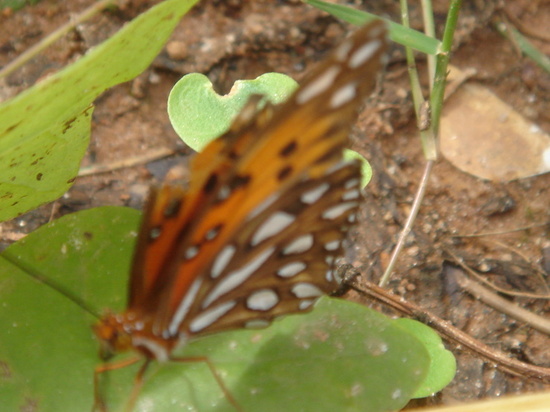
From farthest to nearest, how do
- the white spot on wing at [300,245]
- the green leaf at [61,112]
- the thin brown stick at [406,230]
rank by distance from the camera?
the thin brown stick at [406,230] → the white spot on wing at [300,245] → the green leaf at [61,112]

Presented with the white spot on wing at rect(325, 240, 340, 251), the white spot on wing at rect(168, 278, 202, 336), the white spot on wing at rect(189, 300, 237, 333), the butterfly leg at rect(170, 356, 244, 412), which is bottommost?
the butterfly leg at rect(170, 356, 244, 412)

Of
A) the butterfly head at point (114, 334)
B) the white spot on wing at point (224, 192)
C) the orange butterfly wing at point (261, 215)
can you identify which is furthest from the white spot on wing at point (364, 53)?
the butterfly head at point (114, 334)

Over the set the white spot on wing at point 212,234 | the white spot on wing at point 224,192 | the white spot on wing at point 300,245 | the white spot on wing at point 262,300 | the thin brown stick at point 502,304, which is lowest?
the thin brown stick at point 502,304

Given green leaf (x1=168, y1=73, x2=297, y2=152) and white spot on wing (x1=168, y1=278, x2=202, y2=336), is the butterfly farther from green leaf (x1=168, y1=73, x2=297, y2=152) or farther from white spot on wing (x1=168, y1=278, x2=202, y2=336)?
green leaf (x1=168, y1=73, x2=297, y2=152)

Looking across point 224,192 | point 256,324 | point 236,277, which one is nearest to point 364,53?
point 224,192

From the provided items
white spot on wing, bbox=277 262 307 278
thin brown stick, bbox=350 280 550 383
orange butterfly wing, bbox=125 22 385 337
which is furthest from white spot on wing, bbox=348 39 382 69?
thin brown stick, bbox=350 280 550 383

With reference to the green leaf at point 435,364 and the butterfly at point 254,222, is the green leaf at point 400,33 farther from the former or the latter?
the green leaf at point 435,364
